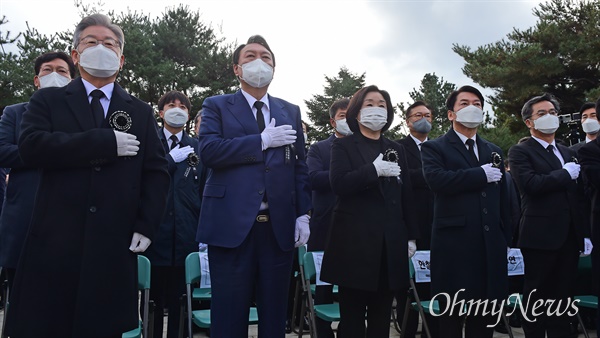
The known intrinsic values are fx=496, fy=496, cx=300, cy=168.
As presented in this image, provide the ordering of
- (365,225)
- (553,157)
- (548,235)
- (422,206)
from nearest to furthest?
(365,225)
(548,235)
(553,157)
(422,206)

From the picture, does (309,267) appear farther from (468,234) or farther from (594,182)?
(594,182)

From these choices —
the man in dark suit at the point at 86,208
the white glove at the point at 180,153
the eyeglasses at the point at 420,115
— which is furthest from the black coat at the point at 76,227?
the eyeglasses at the point at 420,115

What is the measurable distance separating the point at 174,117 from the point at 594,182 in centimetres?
415

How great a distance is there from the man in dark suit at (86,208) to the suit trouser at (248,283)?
56 cm

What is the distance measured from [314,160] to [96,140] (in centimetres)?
323

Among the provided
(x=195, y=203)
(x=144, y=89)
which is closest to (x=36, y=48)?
(x=144, y=89)

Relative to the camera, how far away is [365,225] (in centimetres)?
362

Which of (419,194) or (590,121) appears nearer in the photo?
(419,194)

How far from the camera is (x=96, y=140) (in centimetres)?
246

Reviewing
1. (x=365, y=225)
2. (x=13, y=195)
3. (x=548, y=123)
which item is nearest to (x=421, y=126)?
(x=548, y=123)

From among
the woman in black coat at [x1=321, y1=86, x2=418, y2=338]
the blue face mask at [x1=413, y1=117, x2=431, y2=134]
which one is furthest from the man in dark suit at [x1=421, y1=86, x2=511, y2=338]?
the blue face mask at [x1=413, y1=117, x2=431, y2=134]

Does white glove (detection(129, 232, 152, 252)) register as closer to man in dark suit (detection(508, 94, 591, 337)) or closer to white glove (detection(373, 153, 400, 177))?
white glove (detection(373, 153, 400, 177))

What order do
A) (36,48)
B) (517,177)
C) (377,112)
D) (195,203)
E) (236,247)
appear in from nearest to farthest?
(236,247), (377,112), (517,177), (195,203), (36,48)

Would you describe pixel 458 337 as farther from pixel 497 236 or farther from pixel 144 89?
pixel 144 89
